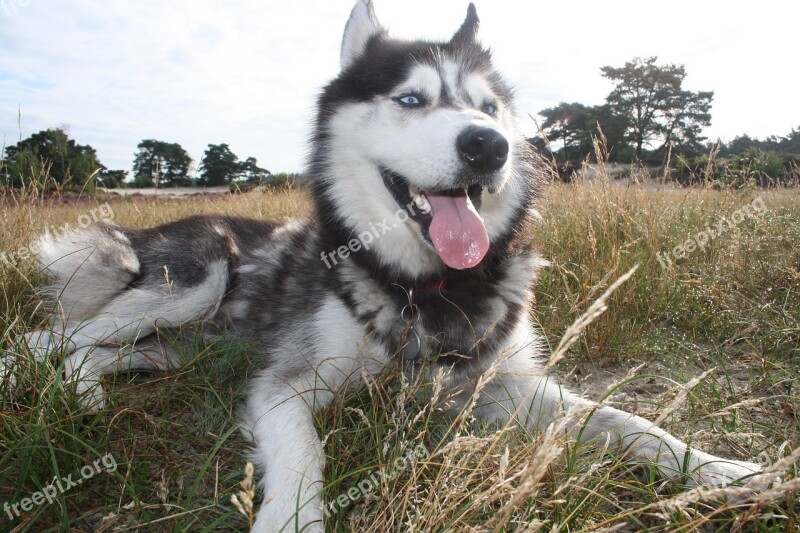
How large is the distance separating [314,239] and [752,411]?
2429 millimetres

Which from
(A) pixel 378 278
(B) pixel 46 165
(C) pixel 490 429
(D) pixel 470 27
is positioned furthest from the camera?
(B) pixel 46 165

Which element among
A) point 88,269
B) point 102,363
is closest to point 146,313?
point 102,363

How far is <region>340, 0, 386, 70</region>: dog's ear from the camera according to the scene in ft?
9.43

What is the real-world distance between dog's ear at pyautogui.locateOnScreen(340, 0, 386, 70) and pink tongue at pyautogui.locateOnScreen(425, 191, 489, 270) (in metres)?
1.22

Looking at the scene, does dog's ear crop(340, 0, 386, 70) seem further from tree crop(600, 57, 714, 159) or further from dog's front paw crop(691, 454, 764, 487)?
tree crop(600, 57, 714, 159)

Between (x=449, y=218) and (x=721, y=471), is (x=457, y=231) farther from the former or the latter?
(x=721, y=471)

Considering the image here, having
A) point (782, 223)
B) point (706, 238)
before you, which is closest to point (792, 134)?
point (782, 223)

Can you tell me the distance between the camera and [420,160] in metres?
2.15

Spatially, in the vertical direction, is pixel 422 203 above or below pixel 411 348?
above

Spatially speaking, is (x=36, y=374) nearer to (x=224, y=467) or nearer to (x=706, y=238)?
(x=224, y=467)

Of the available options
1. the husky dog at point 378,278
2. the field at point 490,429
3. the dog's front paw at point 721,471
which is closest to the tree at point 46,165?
the field at point 490,429

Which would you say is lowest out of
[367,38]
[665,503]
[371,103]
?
[665,503]

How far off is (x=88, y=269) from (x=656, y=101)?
176 feet

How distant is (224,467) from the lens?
71.5 inches
